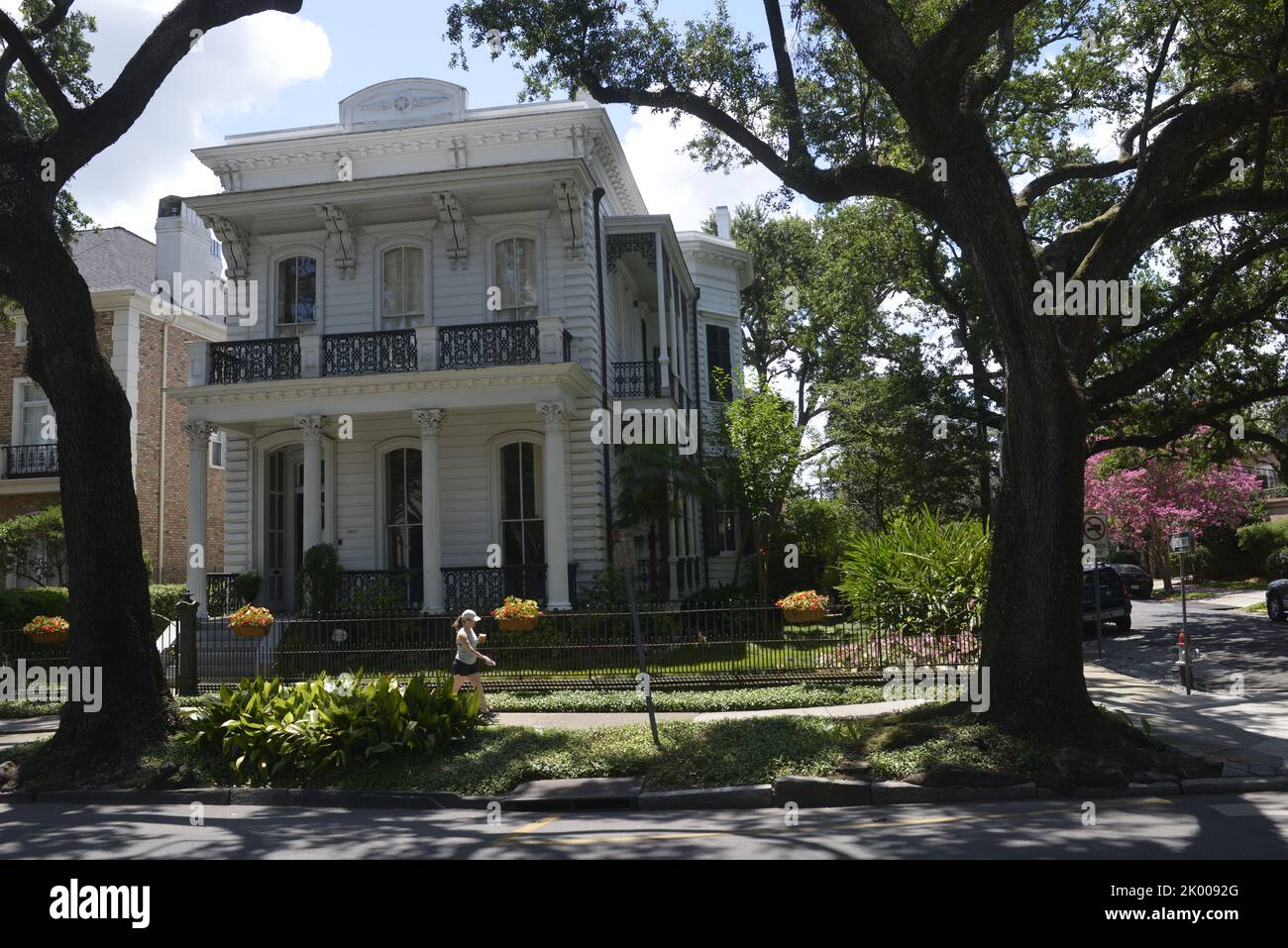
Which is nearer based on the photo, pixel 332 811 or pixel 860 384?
pixel 332 811

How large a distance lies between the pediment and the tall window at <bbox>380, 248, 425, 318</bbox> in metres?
3.87

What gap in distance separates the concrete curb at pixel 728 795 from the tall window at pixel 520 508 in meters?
11.1

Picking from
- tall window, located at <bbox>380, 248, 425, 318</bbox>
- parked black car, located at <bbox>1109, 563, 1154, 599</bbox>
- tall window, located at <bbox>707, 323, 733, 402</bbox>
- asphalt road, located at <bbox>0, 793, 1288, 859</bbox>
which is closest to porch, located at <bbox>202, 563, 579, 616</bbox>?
tall window, located at <bbox>380, 248, 425, 318</bbox>

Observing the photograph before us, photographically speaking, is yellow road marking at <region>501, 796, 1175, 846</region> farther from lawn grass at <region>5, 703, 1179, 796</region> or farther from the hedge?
the hedge

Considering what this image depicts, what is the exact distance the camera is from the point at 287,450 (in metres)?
22.5

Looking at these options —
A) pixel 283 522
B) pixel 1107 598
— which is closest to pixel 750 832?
pixel 283 522

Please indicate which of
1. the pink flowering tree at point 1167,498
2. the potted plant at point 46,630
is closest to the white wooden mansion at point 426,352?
the potted plant at point 46,630

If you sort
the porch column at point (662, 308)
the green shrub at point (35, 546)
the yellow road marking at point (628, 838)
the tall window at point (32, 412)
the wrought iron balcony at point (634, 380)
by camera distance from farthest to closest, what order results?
the tall window at point (32, 412) < the green shrub at point (35, 546) < the wrought iron balcony at point (634, 380) < the porch column at point (662, 308) < the yellow road marking at point (628, 838)

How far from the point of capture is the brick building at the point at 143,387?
26312 millimetres

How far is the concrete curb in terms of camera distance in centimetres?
860

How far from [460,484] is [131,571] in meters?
10.1

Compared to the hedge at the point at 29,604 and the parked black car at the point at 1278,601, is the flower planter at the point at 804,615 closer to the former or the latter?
the hedge at the point at 29,604

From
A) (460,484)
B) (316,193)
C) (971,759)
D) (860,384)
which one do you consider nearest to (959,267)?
(860,384)

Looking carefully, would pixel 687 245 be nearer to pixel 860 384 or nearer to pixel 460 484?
pixel 860 384
